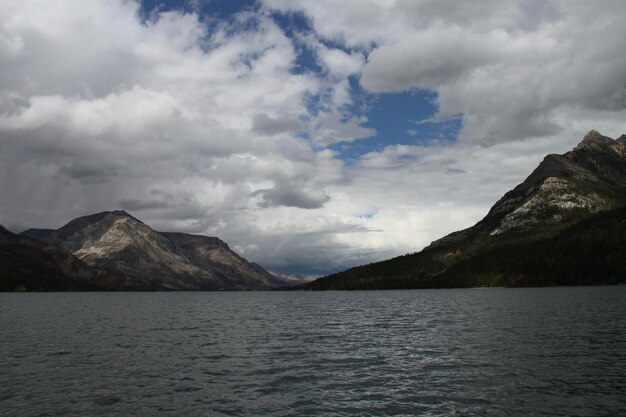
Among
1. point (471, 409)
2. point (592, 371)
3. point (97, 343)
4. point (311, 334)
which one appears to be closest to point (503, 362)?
point (592, 371)

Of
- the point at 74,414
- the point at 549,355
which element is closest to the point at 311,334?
the point at 549,355

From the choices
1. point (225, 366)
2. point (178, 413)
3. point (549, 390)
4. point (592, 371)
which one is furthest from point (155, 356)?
point (592, 371)

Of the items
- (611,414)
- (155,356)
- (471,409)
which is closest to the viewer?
(611,414)

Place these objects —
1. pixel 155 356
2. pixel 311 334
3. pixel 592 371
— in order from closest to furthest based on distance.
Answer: pixel 592 371
pixel 155 356
pixel 311 334

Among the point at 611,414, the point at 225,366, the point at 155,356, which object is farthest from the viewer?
the point at 155,356

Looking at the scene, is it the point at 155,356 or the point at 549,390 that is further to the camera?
the point at 155,356

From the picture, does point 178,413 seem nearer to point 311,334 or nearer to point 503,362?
point 503,362

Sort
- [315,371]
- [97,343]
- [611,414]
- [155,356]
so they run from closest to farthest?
[611,414] → [315,371] → [155,356] → [97,343]

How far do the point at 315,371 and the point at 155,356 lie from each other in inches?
891

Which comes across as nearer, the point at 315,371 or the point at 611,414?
the point at 611,414

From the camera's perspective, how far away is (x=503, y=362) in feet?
160

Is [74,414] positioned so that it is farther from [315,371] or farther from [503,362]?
[503,362]

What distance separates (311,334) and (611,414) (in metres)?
54.4

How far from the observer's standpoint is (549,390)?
37000 millimetres
